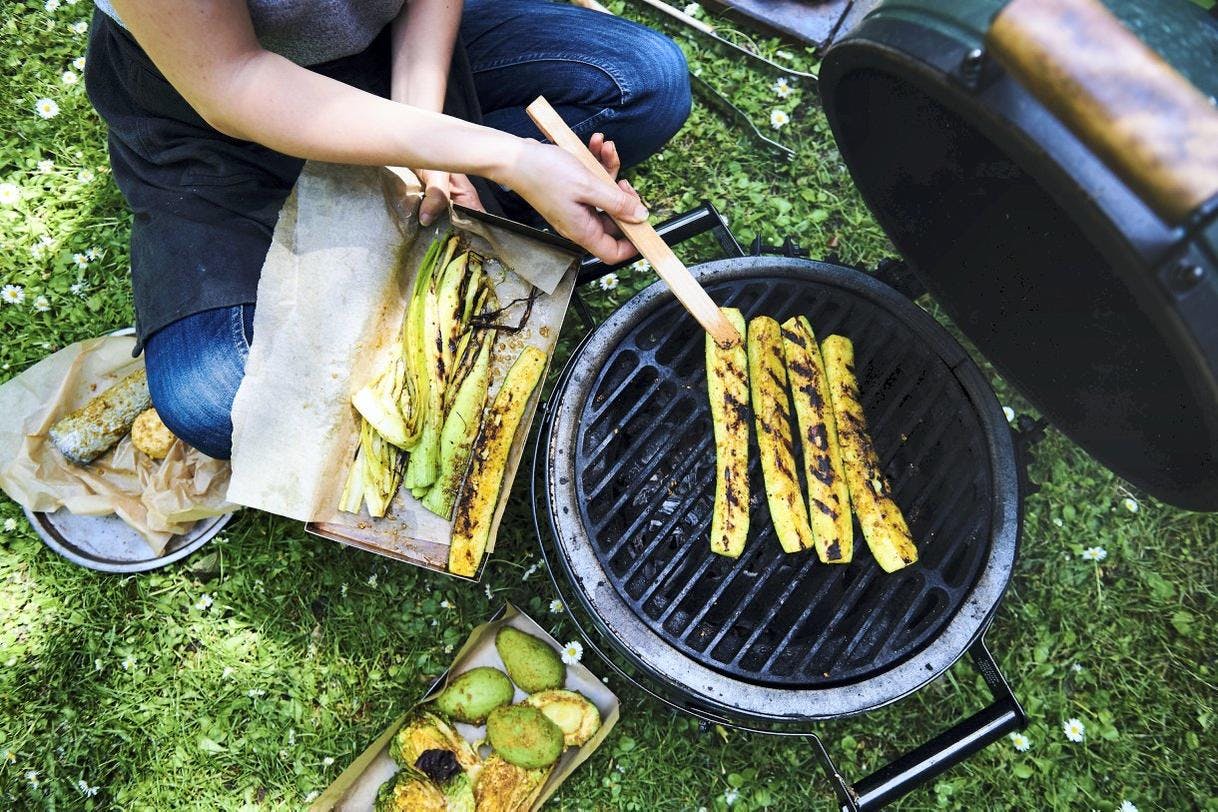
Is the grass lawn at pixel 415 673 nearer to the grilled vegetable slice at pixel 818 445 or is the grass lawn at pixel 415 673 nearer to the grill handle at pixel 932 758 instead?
the grill handle at pixel 932 758

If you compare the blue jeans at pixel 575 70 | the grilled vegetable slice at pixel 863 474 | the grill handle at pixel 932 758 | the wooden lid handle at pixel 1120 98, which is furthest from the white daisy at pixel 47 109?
the grill handle at pixel 932 758

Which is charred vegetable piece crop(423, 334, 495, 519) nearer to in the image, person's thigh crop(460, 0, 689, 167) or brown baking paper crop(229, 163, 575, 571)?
brown baking paper crop(229, 163, 575, 571)

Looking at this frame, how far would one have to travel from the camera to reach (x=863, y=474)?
2.43 m

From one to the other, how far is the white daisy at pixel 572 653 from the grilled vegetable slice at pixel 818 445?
1.12 meters

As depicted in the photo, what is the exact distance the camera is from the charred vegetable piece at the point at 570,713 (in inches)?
108

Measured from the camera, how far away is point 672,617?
2455mm

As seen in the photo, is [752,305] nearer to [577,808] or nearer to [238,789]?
[577,808]

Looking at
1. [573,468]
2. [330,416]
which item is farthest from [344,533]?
[573,468]

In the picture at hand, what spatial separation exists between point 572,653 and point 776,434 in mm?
1238

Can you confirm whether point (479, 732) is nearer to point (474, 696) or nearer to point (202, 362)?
point (474, 696)

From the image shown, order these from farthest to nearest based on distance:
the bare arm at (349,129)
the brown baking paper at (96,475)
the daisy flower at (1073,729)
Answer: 1. the daisy flower at (1073,729)
2. the brown baking paper at (96,475)
3. the bare arm at (349,129)

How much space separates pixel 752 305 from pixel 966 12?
1.44 meters

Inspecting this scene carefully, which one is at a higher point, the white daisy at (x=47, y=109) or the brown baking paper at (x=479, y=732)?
the white daisy at (x=47, y=109)

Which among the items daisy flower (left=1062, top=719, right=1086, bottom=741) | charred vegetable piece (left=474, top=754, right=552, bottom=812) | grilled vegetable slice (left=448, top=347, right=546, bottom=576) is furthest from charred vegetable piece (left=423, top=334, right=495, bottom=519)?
daisy flower (left=1062, top=719, right=1086, bottom=741)
